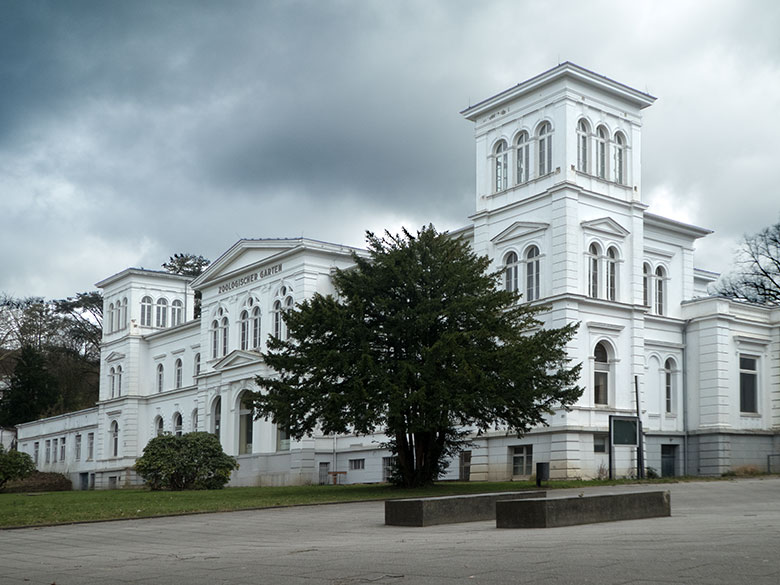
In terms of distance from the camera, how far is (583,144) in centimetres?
4278

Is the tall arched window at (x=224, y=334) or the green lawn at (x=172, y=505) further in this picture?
the tall arched window at (x=224, y=334)

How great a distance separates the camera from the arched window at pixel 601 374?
41.6m

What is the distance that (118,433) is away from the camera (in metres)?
70.7

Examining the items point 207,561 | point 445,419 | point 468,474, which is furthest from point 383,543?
point 468,474

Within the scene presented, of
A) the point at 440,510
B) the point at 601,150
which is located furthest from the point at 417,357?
the point at 601,150

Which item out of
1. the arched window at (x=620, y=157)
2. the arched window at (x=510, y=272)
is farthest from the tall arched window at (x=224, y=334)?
the arched window at (x=620, y=157)

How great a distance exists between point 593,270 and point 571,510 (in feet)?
87.9

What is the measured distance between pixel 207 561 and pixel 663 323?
117ft

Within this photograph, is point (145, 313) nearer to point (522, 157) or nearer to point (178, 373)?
point (178, 373)

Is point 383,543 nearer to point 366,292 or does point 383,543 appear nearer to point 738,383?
point 366,292

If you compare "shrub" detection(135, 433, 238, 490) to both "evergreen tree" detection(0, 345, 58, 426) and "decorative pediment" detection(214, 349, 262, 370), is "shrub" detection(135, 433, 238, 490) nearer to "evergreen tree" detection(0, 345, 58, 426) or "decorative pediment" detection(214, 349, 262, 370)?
"decorative pediment" detection(214, 349, 262, 370)

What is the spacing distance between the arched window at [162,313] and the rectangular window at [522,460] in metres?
37.5

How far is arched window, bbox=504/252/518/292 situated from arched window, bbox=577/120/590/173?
477 cm

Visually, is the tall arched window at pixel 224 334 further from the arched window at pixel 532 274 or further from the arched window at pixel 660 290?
the arched window at pixel 660 290
